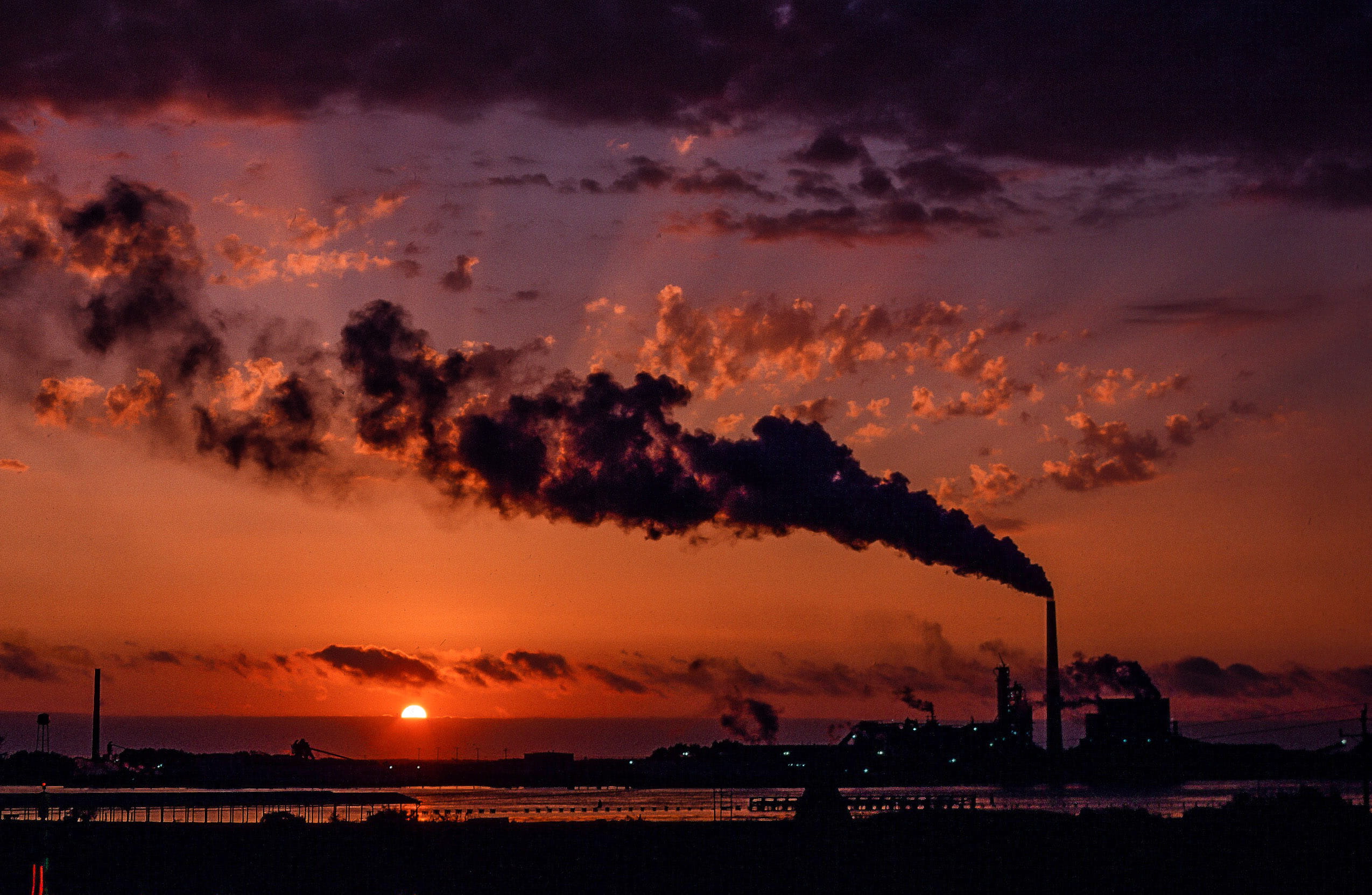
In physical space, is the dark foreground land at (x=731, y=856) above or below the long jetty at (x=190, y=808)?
above

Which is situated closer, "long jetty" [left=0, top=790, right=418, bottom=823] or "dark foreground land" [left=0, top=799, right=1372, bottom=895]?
"dark foreground land" [left=0, top=799, right=1372, bottom=895]

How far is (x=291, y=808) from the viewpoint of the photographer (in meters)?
168

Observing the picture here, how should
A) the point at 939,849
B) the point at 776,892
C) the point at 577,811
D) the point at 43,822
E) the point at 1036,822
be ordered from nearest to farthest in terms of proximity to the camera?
the point at 43,822
the point at 776,892
the point at 939,849
the point at 1036,822
the point at 577,811

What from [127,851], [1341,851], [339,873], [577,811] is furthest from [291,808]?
[1341,851]

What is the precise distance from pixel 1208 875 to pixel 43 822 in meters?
63.3

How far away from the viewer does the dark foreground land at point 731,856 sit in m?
78.1

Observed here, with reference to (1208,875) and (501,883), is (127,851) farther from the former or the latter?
(1208,875)

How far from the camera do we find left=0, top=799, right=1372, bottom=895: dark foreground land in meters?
78.1

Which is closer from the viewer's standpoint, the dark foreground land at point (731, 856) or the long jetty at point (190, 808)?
the dark foreground land at point (731, 856)

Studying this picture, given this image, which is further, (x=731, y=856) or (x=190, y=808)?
(x=190, y=808)

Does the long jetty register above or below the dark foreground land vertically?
below

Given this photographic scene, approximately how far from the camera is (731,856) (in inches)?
3474

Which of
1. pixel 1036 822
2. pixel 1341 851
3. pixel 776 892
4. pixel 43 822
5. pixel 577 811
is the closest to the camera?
pixel 43 822

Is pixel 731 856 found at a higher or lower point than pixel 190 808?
higher
